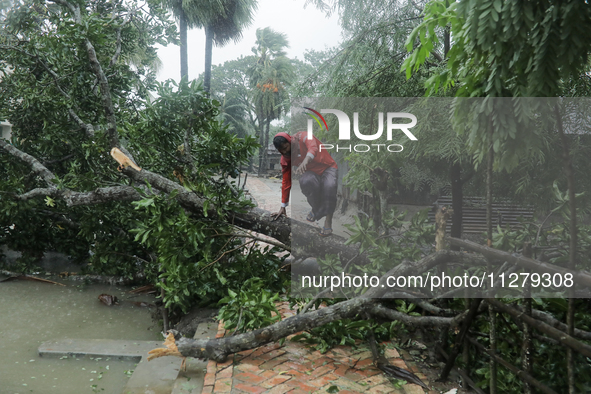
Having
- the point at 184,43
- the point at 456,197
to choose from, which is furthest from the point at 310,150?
the point at 184,43

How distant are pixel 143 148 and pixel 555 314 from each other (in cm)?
492

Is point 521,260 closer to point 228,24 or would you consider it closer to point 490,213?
point 490,213

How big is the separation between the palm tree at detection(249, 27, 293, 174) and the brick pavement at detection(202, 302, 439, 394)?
27732mm

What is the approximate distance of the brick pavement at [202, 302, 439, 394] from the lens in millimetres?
3510

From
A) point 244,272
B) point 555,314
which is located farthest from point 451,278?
point 244,272

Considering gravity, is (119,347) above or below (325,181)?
below

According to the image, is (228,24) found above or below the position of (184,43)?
above

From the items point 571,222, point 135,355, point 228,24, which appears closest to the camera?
point 571,222

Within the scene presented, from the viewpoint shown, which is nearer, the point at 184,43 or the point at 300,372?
the point at 300,372

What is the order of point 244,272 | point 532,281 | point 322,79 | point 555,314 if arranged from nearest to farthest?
point 532,281
point 555,314
point 244,272
point 322,79

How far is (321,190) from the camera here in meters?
3.10

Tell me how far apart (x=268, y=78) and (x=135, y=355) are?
3163 cm

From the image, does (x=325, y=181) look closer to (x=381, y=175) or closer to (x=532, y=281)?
(x=381, y=175)

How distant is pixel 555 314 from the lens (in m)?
3.17
